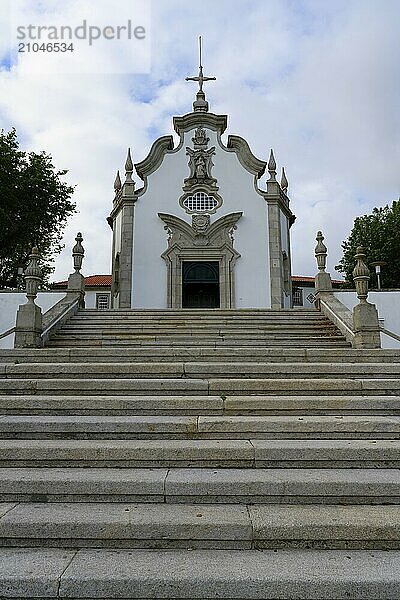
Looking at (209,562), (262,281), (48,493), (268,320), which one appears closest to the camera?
(209,562)

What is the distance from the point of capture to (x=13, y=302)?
13125mm

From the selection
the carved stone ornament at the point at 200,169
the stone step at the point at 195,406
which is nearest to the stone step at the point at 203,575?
the stone step at the point at 195,406

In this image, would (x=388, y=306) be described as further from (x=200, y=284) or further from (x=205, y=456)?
(x=205, y=456)

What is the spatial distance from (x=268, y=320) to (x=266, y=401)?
532cm

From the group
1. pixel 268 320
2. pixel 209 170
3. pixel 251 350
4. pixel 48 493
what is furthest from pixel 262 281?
pixel 48 493

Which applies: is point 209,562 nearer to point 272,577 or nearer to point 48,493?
point 272,577

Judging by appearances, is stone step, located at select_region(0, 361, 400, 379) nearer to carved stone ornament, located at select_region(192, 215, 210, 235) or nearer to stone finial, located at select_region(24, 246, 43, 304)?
stone finial, located at select_region(24, 246, 43, 304)

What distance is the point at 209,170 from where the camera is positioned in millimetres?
17156

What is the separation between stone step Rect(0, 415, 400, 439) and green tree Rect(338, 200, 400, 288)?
2210cm

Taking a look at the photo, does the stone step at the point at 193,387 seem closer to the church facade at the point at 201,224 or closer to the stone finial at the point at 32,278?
the stone finial at the point at 32,278

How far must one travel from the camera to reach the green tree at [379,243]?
25.5m

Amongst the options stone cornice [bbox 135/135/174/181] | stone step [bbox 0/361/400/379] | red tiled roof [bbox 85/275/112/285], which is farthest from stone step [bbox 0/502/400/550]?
red tiled roof [bbox 85/275/112/285]

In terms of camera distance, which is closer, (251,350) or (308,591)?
(308,591)

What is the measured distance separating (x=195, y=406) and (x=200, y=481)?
1438 mm
